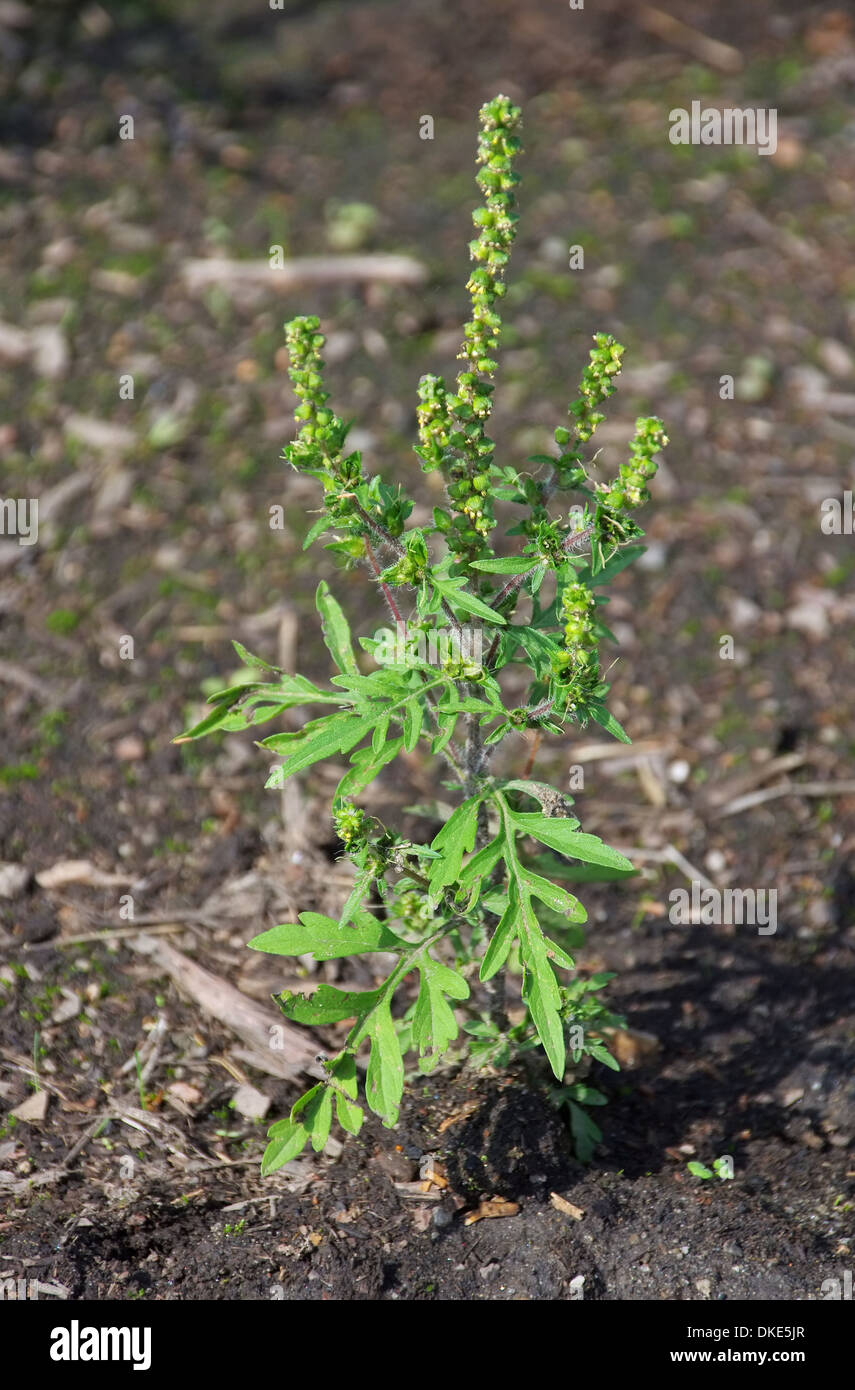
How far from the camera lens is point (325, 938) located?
10.9 feet

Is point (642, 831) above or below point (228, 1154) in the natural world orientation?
above

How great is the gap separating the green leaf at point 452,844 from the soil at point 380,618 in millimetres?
942

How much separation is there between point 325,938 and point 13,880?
1678 mm

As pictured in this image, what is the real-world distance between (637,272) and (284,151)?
2395 mm

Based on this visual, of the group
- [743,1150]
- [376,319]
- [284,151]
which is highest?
[284,151]

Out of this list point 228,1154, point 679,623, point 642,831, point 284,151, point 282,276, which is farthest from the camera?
point 284,151

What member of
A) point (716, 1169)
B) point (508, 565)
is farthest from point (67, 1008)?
point (508, 565)

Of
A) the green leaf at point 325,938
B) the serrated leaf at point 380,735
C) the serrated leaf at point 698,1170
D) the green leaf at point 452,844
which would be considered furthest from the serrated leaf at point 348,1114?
the serrated leaf at point 698,1170

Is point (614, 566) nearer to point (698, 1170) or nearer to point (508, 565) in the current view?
point (508, 565)

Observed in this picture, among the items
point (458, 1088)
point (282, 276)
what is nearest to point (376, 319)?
point (282, 276)

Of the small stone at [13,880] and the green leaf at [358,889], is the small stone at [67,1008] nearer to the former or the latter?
the small stone at [13,880]
